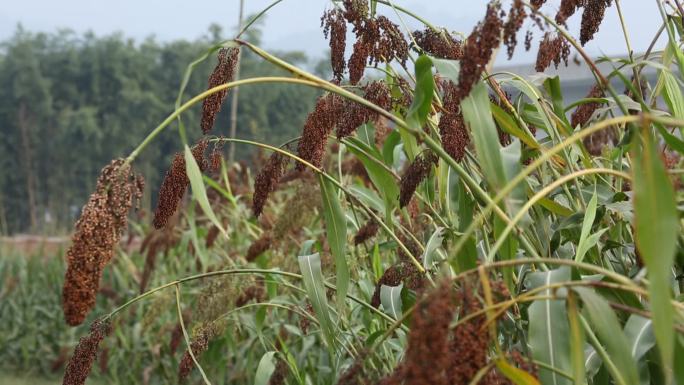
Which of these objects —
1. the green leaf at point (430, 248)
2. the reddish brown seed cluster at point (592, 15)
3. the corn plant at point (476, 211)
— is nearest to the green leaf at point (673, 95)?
the corn plant at point (476, 211)

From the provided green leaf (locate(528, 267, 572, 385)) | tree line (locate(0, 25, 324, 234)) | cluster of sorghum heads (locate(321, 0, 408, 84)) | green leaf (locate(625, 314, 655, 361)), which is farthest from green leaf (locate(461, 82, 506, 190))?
tree line (locate(0, 25, 324, 234))

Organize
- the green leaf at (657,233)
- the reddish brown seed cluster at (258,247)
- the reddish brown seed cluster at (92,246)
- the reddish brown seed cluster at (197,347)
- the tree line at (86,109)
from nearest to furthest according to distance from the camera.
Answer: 1. the green leaf at (657,233)
2. the reddish brown seed cluster at (92,246)
3. the reddish brown seed cluster at (197,347)
4. the reddish brown seed cluster at (258,247)
5. the tree line at (86,109)

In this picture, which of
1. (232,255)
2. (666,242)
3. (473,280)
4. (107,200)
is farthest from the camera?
(232,255)

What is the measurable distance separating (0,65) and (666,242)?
16.7 m

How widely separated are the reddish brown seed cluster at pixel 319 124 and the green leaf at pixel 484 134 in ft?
1.20

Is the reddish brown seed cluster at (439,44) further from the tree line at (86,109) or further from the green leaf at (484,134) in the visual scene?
the tree line at (86,109)

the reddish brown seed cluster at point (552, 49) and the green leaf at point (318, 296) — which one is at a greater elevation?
the reddish brown seed cluster at point (552, 49)

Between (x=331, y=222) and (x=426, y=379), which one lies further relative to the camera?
(x=331, y=222)

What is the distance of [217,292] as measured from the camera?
2836mm

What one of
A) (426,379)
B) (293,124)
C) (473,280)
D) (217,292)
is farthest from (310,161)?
(293,124)

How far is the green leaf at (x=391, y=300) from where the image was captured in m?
1.82

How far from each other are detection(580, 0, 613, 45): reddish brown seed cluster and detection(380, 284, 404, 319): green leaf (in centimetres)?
56

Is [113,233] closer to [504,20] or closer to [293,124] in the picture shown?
[504,20]

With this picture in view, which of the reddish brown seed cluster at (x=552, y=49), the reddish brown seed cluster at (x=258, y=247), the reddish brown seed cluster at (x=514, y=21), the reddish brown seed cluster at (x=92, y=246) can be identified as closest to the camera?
the reddish brown seed cluster at (x=92, y=246)
